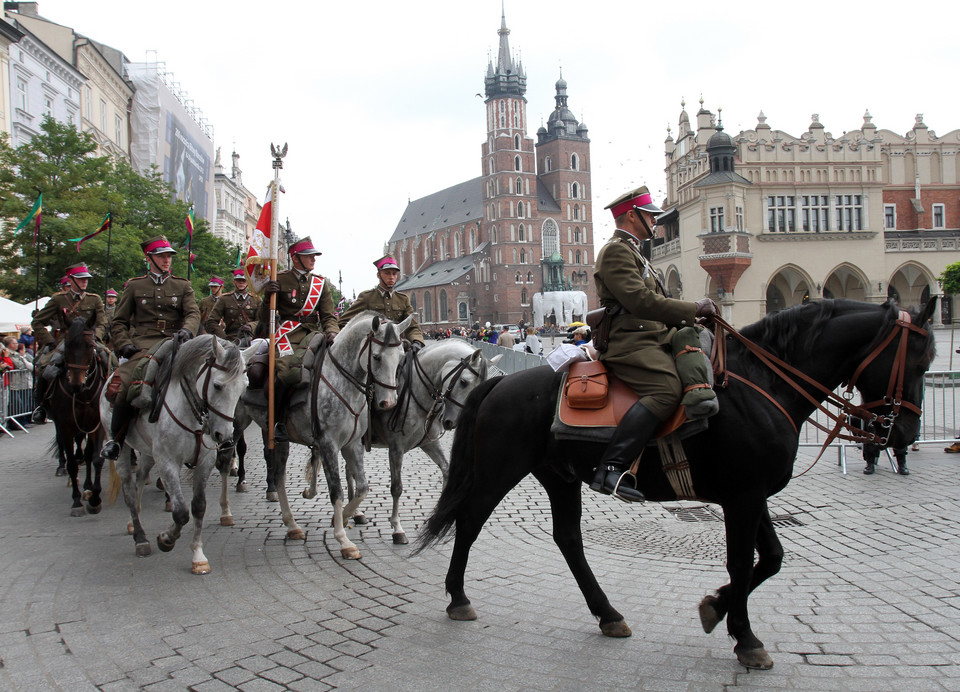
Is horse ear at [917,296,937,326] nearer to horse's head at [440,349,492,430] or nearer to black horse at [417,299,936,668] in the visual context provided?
black horse at [417,299,936,668]

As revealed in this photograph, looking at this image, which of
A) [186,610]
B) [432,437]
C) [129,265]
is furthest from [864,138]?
[186,610]

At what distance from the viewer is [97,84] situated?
39.2 metres

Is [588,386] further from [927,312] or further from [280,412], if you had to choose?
[280,412]

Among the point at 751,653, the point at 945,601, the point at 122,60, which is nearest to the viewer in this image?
the point at 751,653

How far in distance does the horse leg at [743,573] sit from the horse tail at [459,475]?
1.66 metres

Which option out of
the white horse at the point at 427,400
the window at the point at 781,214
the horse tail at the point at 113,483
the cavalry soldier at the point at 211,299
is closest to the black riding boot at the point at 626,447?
the white horse at the point at 427,400

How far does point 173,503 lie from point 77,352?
10.9 ft

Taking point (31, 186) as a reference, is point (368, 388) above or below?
below

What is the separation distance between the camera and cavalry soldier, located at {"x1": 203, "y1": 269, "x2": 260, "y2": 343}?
9.73m

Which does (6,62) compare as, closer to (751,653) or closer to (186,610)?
(186,610)

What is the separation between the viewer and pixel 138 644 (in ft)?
14.4

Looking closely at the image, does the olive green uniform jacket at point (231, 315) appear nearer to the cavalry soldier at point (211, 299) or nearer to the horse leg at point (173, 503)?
the cavalry soldier at point (211, 299)

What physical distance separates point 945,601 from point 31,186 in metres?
25.8

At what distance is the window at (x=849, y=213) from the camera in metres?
47.5
